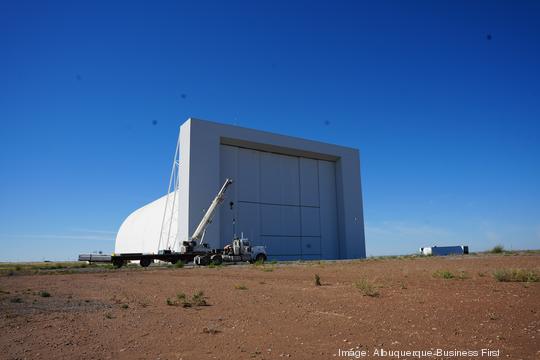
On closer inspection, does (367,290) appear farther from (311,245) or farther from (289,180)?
(289,180)

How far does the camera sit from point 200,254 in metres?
40.2

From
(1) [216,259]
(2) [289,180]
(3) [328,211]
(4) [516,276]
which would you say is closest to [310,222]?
(3) [328,211]

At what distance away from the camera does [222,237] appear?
46.3m

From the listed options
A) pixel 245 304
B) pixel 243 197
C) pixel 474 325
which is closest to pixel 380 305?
pixel 474 325

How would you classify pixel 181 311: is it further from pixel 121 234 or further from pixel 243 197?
pixel 121 234

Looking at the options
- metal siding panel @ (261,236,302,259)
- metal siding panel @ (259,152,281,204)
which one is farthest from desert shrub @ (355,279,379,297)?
metal siding panel @ (259,152,281,204)

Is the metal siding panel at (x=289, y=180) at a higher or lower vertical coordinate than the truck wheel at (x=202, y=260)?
higher

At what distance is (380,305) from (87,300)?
30.5ft

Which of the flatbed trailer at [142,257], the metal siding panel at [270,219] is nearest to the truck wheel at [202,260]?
the flatbed trailer at [142,257]

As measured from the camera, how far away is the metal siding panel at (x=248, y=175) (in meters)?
49.2

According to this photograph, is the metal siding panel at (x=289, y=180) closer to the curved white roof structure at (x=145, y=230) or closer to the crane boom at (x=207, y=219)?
the crane boom at (x=207, y=219)

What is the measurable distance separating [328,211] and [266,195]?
34.0 feet

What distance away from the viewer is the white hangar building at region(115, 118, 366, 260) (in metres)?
44.9

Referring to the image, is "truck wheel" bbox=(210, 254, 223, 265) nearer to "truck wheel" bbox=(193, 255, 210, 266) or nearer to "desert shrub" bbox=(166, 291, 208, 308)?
"truck wheel" bbox=(193, 255, 210, 266)
